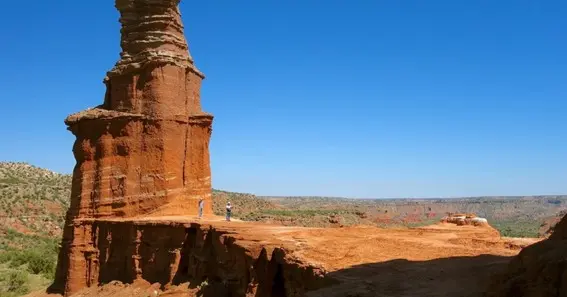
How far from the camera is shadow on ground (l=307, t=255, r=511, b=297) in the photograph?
32.5 ft

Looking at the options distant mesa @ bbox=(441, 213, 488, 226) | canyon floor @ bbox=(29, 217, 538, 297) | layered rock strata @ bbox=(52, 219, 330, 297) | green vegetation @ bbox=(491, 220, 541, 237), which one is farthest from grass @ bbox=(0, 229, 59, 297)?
green vegetation @ bbox=(491, 220, 541, 237)

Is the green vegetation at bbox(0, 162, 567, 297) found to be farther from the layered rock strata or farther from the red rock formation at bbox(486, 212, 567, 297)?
the red rock formation at bbox(486, 212, 567, 297)

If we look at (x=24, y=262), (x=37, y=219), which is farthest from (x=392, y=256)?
(x=37, y=219)

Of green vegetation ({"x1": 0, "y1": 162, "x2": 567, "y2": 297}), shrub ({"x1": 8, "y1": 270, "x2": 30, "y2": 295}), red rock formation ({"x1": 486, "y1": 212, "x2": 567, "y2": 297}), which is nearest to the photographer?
red rock formation ({"x1": 486, "y1": 212, "x2": 567, "y2": 297})

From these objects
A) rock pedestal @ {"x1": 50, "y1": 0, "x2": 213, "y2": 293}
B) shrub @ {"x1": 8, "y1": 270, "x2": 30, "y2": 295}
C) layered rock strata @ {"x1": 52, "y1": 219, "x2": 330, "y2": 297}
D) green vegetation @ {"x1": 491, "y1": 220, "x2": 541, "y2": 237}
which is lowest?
shrub @ {"x1": 8, "y1": 270, "x2": 30, "y2": 295}

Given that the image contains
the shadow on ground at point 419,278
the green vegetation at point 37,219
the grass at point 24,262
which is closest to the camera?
the shadow on ground at point 419,278

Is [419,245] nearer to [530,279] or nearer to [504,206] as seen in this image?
[530,279]

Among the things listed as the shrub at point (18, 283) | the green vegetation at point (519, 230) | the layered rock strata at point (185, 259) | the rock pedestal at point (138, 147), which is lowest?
the shrub at point (18, 283)

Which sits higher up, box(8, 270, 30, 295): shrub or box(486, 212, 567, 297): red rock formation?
box(486, 212, 567, 297): red rock formation

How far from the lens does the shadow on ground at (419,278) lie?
9.91m

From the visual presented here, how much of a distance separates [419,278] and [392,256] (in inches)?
101

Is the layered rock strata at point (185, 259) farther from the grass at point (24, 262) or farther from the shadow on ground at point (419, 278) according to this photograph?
the grass at point (24, 262)

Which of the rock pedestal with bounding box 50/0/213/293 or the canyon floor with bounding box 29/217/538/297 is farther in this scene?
the rock pedestal with bounding box 50/0/213/293

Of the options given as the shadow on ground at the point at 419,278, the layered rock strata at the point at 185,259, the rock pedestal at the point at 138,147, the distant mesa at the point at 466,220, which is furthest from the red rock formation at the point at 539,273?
the rock pedestal at the point at 138,147
